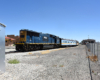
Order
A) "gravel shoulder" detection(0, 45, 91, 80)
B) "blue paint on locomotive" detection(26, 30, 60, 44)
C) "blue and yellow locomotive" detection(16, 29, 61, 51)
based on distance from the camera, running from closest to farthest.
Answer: "gravel shoulder" detection(0, 45, 91, 80) → "blue and yellow locomotive" detection(16, 29, 61, 51) → "blue paint on locomotive" detection(26, 30, 60, 44)

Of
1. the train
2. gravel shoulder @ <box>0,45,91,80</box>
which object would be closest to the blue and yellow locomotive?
the train

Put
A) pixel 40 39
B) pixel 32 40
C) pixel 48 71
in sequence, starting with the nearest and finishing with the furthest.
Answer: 1. pixel 48 71
2. pixel 32 40
3. pixel 40 39

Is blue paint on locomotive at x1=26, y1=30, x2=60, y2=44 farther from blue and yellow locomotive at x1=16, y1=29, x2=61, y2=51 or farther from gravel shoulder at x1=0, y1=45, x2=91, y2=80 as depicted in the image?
gravel shoulder at x1=0, y1=45, x2=91, y2=80

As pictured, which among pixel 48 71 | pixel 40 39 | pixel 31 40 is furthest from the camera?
pixel 40 39

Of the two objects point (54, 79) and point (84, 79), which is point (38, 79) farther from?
point (84, 79)

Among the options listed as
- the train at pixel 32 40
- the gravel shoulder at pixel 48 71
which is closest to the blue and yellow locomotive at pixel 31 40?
the train at pixel 32 40

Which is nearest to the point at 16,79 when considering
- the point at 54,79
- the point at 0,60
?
the point at 0,60

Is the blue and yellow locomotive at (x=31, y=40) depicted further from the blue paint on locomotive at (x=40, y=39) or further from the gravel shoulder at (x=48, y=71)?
the gravel shoulder at (x=48, y=71)

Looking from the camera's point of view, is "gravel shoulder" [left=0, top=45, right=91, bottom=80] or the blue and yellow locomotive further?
the blue and yellow locomotive

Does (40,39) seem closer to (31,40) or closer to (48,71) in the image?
(31,40)

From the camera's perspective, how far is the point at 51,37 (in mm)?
28000

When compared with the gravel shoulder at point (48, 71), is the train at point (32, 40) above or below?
above

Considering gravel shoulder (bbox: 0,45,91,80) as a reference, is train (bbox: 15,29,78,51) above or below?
above

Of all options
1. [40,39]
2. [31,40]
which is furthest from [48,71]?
[40,39]
